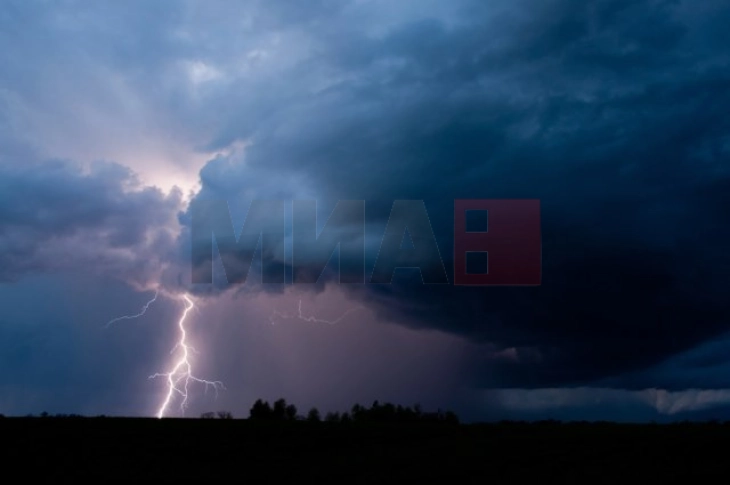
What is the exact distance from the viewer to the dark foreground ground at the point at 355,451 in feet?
70.8

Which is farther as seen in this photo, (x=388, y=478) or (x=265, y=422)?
(x=265, y=422)

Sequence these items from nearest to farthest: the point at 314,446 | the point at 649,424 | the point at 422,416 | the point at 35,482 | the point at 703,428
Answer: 1. the point at 35,482
2. the point at 314,446
3. the point at 703,428
4. the point at 649,424
5. the point at 422,416

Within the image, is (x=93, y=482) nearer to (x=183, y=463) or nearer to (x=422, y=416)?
(x=183, y=463)

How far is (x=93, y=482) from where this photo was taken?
819 inches

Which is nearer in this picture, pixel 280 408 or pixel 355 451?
pixel 355 451

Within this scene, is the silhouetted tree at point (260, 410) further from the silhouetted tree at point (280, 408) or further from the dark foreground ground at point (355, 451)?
the dark foreground ground at point (355, 451)

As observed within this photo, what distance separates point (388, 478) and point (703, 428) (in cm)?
1486

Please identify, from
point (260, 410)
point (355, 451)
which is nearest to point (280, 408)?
point (260, 410)

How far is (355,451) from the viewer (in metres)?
26.0

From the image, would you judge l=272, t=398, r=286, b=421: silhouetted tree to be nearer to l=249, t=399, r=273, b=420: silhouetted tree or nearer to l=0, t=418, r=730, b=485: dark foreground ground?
l=249, t=399, r=273, b=420: silhouetted tree

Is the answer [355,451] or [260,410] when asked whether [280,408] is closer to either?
[260,410]

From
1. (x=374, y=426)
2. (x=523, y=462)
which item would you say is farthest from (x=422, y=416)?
(x=523, y=462)

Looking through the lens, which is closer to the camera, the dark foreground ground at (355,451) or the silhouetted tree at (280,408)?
the dark foreground ground at (355,451)

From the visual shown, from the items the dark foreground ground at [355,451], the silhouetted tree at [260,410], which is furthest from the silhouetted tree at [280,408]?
the dark foreground ground at [355,451]
